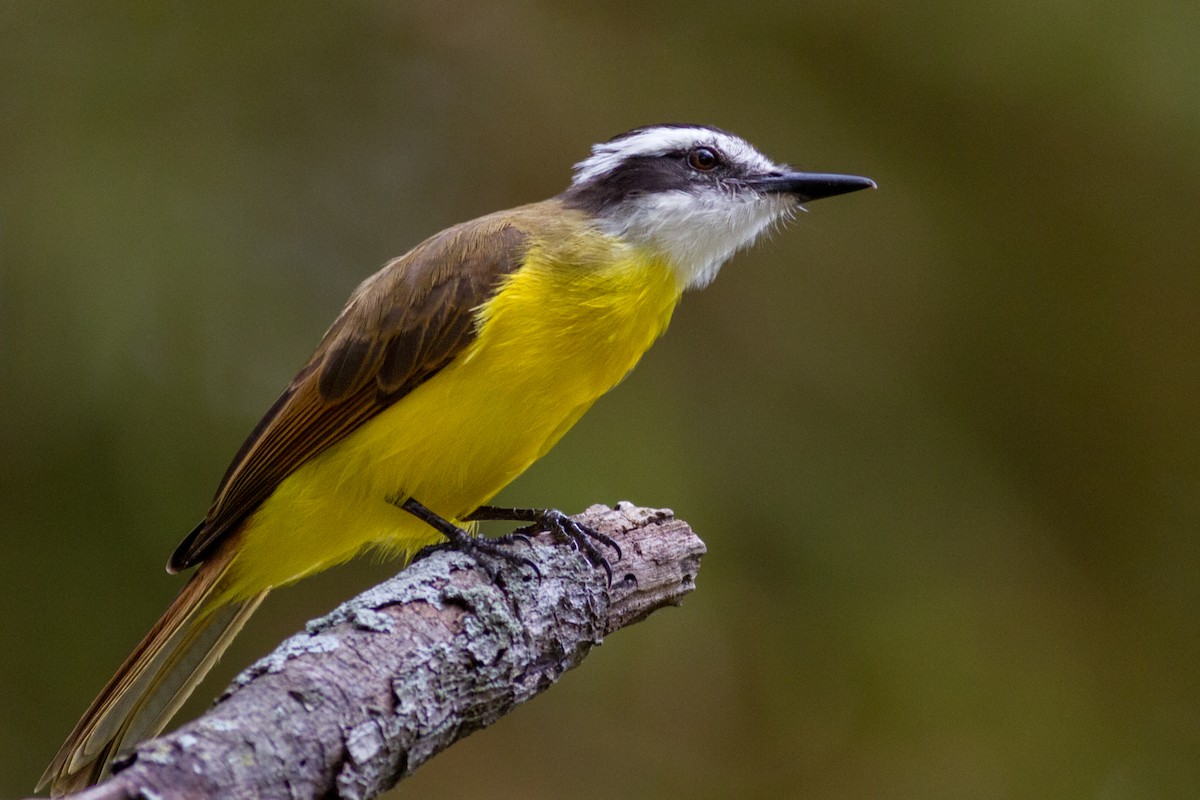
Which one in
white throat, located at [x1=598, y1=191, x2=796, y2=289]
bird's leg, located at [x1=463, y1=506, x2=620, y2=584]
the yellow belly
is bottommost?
bird's leg, located at [x1=463, y1=506, x2=620, y2=584]

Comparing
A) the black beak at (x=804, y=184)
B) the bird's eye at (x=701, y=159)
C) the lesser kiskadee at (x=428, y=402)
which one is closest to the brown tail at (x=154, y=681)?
the lesser kiskadee at (x=428, y=402)

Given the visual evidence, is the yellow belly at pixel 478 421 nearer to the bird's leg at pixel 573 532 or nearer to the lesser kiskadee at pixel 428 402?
the lesser kiskadee at pixel 428 402

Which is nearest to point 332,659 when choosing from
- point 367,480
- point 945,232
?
point 367,480

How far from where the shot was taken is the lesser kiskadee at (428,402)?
13.5ft

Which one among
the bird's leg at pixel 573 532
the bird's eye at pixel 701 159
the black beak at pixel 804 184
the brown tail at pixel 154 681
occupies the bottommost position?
the brown tail at pixel 154 681

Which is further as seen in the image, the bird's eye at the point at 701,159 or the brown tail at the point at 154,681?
the bird's eye at the point at 701,159

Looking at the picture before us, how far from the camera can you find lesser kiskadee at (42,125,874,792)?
4.12 metres

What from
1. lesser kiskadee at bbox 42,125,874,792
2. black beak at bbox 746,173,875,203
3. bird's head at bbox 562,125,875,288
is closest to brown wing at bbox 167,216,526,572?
lesser kiskadee at bbox 42,125,874,792

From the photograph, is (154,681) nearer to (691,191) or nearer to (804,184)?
(691,191)

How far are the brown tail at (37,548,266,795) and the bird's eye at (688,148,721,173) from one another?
2.32 m

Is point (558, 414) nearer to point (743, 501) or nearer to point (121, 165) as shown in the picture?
point (743, 501)

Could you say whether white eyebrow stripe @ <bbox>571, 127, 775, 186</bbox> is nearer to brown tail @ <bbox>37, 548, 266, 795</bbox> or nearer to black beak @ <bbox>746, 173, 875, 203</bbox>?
black beak @ <bbox>746, 173, 875, 203</bbox>

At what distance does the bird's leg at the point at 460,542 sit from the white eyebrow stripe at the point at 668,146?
1568 mm

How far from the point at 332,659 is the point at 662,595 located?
1.48 m
